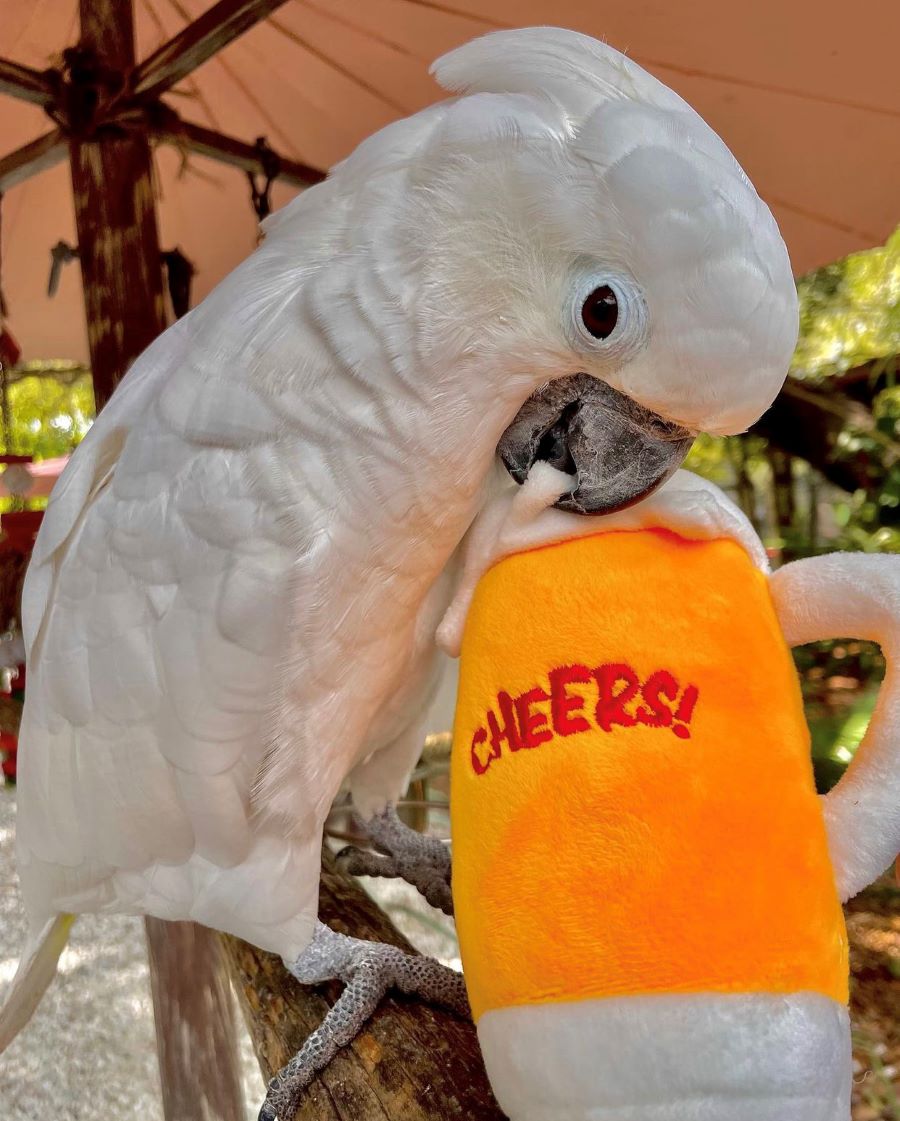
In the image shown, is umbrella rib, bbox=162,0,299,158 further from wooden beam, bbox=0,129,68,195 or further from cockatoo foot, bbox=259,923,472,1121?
cockatoo foot, bbox=259,923,472,1121

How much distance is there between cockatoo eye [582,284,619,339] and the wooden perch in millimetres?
559

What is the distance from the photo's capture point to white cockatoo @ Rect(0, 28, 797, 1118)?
0.47 meters

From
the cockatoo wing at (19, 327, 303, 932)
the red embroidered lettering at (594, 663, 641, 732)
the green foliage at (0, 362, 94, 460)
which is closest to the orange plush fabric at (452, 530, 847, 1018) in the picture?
the red embroidered lettering at (594, 663, 641, 732)

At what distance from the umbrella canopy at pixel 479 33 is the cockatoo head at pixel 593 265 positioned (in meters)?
0.91

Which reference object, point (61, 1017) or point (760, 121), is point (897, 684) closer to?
point (760, 121)

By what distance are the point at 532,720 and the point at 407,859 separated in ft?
1.81

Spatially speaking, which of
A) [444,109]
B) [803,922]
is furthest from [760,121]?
[803,922]

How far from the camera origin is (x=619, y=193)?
46 cm

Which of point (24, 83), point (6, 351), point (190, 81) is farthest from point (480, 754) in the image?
point (190, 81)

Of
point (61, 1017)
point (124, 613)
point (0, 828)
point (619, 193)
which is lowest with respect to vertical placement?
point (61, 1017)

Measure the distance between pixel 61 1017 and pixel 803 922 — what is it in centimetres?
220

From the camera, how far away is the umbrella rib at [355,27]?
1.41 meters

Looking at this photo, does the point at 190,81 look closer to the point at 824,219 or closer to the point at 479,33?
the point at 479,33

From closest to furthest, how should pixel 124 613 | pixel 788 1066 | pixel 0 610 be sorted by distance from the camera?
pixel 788 1066
pixel 124 613
pixel 0 610
